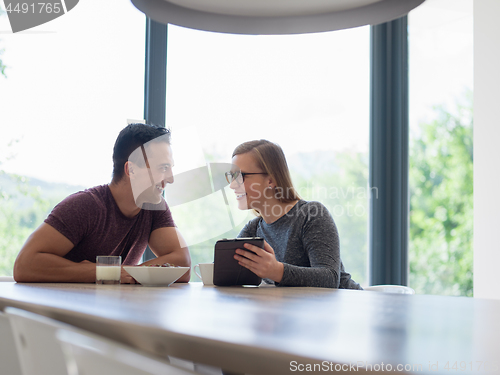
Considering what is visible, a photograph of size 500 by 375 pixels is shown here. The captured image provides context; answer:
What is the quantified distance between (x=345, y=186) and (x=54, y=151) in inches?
75.3

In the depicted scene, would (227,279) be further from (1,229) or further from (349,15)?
(1,229)

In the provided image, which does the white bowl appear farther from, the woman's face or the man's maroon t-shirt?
the woman's face

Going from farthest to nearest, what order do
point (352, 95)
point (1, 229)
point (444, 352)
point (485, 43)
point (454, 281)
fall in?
1. point (454, 281)
2. point (352, 95)
3. point (485, 43)
4. point (1, 229)
5. point (444, 352)

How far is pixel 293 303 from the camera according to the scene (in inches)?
34.7

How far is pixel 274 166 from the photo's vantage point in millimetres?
1979

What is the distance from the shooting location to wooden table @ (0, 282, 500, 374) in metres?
0.42

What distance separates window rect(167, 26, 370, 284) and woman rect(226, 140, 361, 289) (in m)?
0.87

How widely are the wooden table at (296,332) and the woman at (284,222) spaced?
0.66m

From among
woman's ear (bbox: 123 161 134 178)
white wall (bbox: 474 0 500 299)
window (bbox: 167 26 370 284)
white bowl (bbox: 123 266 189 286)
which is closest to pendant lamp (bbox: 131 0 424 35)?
white bowl (bbox: 123 266 189 286)

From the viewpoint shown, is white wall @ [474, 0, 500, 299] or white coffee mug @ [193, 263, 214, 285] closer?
white coffee mug @ [193, 263, 214, 285]

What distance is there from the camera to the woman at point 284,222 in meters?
1.56

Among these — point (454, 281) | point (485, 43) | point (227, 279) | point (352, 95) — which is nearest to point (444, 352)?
point (227, 279)

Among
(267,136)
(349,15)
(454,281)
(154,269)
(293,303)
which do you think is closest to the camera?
(293,303)

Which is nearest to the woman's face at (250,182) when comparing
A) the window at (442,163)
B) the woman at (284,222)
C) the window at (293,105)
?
the woman at (284,222)
